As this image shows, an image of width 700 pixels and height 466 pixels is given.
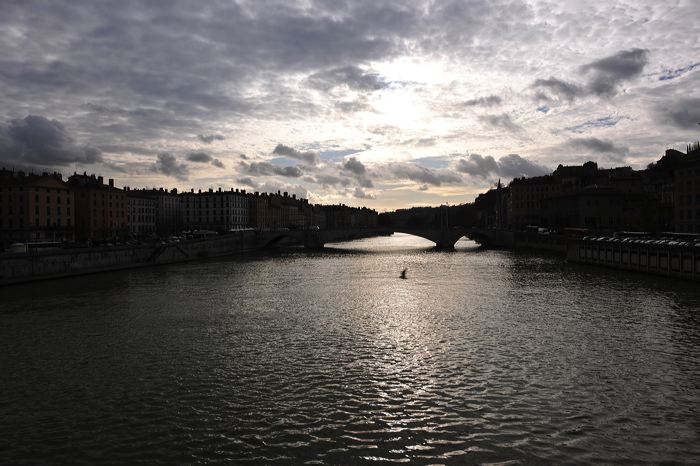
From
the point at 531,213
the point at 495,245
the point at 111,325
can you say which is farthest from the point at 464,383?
the point at 531,213

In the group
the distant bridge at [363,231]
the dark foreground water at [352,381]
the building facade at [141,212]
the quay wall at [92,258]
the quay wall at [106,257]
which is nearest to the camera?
the dark foreground water at [352,381]

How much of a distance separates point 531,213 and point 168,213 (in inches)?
4629

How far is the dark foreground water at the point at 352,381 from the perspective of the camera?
1452cm

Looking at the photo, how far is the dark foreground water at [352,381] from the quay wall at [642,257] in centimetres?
1300

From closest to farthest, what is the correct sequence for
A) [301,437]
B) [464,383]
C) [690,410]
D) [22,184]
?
1. [301,437]
2. [690,410]
3. [464,383]
4. [22,184]

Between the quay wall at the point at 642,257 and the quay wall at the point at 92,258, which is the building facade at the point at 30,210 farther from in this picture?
the quay wall at the point at 642,257

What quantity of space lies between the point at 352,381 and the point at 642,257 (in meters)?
53.0

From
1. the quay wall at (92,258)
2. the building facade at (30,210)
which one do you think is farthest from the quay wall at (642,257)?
the building facade at (30,210)

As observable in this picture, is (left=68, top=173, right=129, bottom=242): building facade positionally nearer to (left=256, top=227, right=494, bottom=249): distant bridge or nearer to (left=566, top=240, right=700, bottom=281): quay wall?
(left=256, top=227, right=494, bottom=249): distant bridge

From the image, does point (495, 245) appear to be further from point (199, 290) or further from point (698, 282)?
point (199, 290)

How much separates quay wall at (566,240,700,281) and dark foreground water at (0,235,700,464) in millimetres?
13002

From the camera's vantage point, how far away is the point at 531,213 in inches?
6624

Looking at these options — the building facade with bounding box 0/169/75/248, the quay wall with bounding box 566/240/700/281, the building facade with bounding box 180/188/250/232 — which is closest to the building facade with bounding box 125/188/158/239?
the building facade with bounding box 180/188/250/232

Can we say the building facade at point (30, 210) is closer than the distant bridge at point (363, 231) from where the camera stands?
Yes
